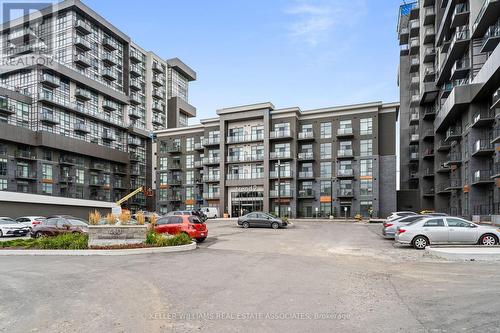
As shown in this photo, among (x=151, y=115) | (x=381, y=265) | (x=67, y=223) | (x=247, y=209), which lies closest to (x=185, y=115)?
(x=151, y=115)

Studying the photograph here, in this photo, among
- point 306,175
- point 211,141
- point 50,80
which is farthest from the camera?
point 211,141

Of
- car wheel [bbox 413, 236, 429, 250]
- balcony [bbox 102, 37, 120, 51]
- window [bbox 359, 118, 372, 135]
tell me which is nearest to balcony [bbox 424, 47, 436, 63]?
window [bbox 359, 118, 372, 135]

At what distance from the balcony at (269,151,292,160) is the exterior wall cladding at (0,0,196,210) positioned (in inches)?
1315

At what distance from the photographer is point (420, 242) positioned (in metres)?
17.0

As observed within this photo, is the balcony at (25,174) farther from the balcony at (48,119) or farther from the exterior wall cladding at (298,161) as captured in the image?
the exterior wall cladding at (298,161)

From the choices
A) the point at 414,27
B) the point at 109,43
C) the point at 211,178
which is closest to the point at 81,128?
the point at 109,43

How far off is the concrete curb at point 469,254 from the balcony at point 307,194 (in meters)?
47.4

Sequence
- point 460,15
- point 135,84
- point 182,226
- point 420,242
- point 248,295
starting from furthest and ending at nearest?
point 135,84 < point 460,15 < point 182,226 < point 420,242 < point 248,295

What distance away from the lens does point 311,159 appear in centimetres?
6250

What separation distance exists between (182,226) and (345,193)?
43885mm

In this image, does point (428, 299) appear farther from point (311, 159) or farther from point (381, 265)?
point (311, 159)

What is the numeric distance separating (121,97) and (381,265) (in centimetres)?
7634

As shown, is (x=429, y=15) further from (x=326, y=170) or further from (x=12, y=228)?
(x=12, y=228)

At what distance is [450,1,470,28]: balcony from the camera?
3992cm
